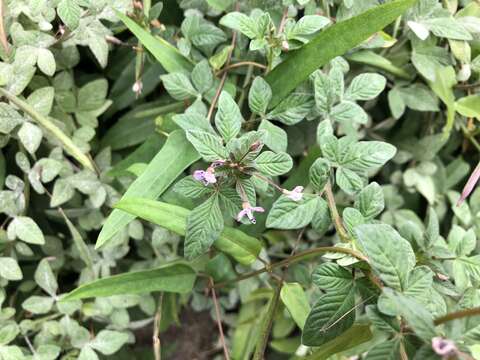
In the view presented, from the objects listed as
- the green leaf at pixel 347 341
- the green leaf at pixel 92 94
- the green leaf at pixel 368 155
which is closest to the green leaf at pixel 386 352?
the green leaf at pixel 347 341

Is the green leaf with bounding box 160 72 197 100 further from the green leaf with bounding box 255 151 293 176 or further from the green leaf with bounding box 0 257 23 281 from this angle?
the green leaf with bounding box 0 257 23 281

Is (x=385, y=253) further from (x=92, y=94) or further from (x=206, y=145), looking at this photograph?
(x=92, y=94)

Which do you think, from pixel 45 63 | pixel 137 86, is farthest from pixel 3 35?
pixel 137 86

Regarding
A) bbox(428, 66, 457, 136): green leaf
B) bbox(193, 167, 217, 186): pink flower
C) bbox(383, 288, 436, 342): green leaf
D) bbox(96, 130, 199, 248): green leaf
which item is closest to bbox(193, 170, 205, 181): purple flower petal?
bbox(193, 167, 217, 186): pink flower

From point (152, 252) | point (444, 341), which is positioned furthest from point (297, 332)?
point (444, 341)

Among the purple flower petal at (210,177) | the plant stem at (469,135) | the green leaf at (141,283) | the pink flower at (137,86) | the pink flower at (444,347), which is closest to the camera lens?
the pink flower at (444,347)

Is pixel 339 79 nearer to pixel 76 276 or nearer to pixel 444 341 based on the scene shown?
pixel 444 341

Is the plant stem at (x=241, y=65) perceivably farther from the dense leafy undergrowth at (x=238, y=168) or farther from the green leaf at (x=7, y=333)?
the green leaf at (x=7, y=333)
